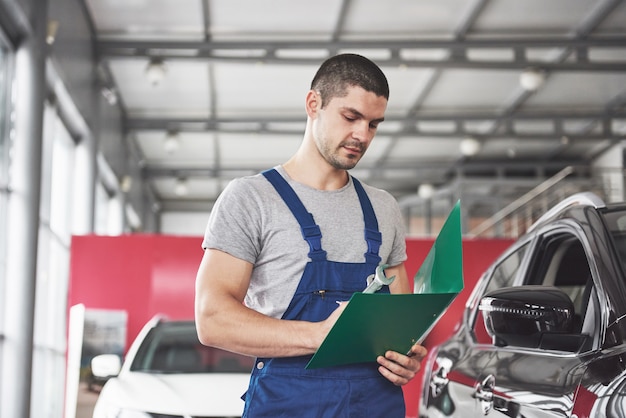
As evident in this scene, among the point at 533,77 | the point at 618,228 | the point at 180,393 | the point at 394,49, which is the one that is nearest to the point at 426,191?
the point at 533,77

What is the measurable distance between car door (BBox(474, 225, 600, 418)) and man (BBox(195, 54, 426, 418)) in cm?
29

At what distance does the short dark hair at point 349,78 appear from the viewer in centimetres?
233

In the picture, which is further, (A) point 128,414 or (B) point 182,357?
(B) point 182,357

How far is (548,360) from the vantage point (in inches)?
93.4

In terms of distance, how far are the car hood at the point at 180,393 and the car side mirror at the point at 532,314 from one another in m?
2.97

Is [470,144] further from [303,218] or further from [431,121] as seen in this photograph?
[303,218]

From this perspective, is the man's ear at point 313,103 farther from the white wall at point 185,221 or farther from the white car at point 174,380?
the white wall at point 185,221

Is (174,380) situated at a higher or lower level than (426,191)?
lower

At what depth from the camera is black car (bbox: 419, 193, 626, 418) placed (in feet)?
6.76

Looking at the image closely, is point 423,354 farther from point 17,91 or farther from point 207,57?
point 207,57

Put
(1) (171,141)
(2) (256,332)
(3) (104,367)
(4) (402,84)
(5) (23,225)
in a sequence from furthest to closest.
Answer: (1) (171,141) → (4) (402,84) → (5) (23,225) → (3) (104,367) → (2) (256,332)

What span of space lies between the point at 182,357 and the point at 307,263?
14.5ft

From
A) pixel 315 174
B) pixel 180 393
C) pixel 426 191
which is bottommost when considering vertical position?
pixel 180 393

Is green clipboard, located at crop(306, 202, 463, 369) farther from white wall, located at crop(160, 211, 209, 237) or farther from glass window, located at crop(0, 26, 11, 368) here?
white wall, located at crop(160, 211, 209, 237)
